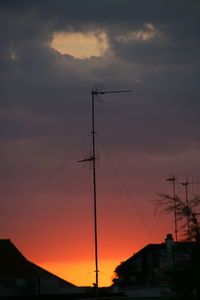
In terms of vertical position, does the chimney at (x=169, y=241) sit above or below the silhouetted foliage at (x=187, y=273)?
above

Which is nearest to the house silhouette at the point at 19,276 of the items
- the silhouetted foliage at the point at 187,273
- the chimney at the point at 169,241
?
the chimney at the point at 169,241

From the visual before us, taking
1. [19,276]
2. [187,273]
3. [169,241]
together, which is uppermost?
[169,241]

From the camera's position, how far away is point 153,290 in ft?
224

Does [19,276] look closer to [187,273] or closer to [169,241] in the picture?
[169,241]

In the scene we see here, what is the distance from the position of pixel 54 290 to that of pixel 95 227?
2257 centimetres

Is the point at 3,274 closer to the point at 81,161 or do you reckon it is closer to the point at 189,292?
the point at 81,161

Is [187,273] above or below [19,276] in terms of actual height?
below

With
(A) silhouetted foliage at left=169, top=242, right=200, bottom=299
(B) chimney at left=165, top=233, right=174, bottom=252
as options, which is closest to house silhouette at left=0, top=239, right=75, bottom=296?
(B) chimney at left=165, top=233, right=174, bottom=252

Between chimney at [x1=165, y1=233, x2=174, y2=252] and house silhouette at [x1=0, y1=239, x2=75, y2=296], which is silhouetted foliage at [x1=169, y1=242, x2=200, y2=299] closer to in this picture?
chimney at [x1=165, y1=233, x2=174, y2=252]

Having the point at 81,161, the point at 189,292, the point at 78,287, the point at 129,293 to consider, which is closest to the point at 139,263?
the point at 78,287

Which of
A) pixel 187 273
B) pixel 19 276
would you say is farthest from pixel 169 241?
pixel 187 273

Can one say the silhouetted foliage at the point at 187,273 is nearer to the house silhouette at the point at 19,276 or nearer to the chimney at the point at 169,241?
the chimney at the point at 169,241

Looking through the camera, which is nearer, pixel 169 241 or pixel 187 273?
pixel 187 273

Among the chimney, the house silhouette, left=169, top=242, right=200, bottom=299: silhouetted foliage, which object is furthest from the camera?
the house silhouette
